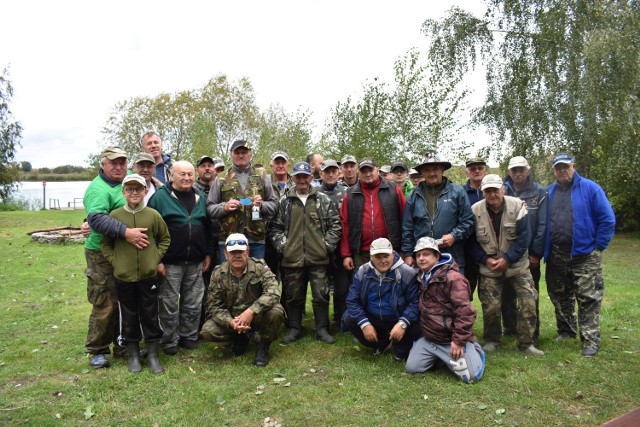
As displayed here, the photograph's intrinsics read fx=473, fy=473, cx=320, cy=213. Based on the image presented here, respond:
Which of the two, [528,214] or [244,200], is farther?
[244,200]

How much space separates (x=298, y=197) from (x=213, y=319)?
1.81m

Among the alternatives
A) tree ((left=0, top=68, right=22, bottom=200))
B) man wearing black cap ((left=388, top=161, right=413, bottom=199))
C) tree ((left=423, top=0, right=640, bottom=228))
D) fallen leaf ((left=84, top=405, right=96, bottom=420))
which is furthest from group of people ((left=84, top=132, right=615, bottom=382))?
tree ((left=0, top=68, right=22, bottom=200))

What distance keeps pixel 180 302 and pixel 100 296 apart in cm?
93

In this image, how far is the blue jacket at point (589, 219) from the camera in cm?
539

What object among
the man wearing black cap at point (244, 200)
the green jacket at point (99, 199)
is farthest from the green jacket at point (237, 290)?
the green jacket at point (99, 199)

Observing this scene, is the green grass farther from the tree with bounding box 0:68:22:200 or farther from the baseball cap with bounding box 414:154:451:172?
the tree with bounding box 0:68:22:200

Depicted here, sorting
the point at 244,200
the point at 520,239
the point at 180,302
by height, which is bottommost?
the point at 180,302

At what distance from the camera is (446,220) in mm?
5508

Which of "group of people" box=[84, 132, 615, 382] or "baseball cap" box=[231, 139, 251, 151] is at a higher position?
"baseball cap" box=[231, 139, 251, 151]

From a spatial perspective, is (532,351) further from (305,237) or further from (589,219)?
(305,237)

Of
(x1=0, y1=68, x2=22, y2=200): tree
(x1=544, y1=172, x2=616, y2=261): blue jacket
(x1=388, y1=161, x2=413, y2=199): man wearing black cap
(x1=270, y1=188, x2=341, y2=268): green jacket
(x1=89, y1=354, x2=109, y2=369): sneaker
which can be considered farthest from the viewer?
(x1=0, y1=68, x2=22, y2=200): tree

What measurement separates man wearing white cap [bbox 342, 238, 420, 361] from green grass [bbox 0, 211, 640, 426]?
1.09ft

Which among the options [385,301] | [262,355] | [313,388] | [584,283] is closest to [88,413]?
[262,355]

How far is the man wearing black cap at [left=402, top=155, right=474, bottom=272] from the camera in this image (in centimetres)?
551
